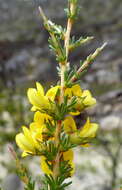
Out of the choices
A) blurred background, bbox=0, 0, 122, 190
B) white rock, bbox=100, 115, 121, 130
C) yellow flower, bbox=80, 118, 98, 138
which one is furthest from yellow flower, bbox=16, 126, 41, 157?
blurred background, bbox=0, 0, 122, 190

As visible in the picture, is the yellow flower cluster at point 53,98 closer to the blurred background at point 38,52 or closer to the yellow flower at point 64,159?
the yellow flower at point 64,159

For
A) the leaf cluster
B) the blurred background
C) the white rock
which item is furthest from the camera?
the blurred background

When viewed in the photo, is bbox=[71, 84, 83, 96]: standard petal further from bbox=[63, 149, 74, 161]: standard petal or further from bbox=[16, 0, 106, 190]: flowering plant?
bbox=[63, 149, 74, 161]: standard petal

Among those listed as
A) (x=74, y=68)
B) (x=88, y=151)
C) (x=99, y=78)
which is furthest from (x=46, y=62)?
(x=74, y=68)

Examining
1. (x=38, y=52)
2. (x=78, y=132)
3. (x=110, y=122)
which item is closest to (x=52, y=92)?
(x=78, y=132)

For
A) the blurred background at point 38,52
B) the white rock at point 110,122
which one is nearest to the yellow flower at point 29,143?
the white rock at point 110,122

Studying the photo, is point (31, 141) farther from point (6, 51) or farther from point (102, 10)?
point (102, 10)

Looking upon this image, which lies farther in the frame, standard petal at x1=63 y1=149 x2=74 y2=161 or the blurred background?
the blurred background

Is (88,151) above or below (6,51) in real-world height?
below

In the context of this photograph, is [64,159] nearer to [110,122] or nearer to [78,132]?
[78,132]
